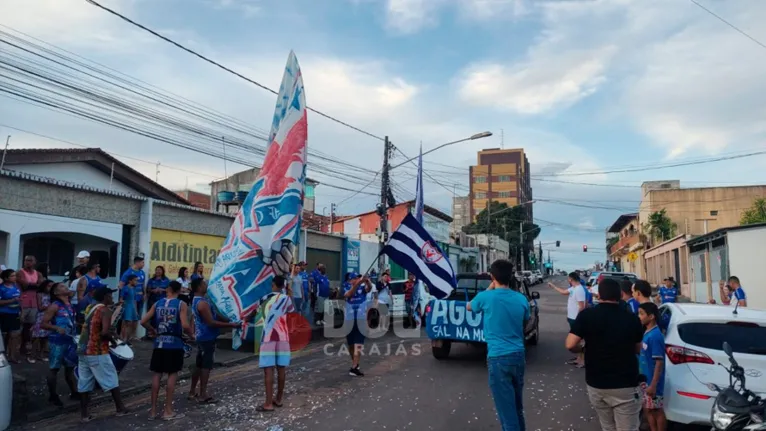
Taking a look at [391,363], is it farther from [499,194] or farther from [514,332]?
[499,194]

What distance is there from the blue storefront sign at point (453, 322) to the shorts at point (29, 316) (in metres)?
7.30

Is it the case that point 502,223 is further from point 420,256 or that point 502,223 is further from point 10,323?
point 10,323

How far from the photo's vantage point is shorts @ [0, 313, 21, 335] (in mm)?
9413

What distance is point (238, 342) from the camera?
33.6 ft

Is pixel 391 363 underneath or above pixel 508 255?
underneath

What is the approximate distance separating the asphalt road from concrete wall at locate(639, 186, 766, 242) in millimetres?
41717

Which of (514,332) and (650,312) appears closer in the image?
(514,332)

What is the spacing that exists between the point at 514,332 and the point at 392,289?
14.1m

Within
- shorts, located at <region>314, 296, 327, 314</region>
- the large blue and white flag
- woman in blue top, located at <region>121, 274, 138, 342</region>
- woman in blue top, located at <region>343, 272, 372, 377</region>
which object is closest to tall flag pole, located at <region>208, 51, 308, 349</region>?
the large blue and white flag

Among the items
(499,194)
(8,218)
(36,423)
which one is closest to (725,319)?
(36,423)

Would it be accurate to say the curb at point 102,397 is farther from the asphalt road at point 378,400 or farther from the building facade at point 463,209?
the building facade at point 463,209

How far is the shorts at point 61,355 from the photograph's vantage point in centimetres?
759

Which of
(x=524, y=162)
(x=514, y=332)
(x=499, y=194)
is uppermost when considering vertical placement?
(x=524, y=162)

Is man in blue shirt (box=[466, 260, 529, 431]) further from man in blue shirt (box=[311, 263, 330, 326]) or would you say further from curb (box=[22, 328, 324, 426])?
man in blue shirt (box=[311, 263, 330, 326])
